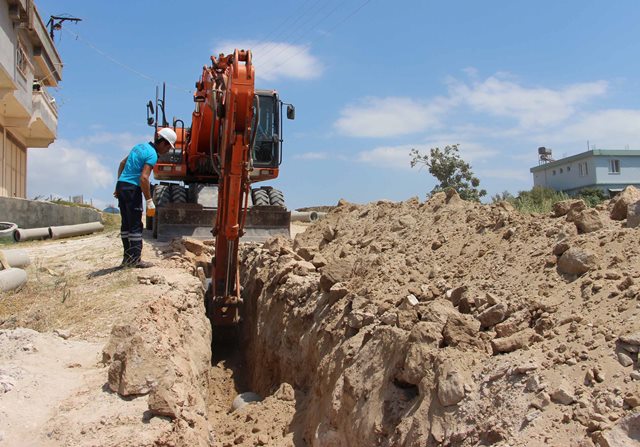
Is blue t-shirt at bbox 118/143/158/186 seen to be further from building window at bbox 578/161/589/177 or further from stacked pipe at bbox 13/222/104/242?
building window at bbox 578/161/589/177

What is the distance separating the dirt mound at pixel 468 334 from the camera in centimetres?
319

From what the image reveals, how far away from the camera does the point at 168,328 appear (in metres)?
5.13

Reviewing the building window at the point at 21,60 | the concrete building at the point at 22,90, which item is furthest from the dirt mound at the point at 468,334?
the building window at the point at 21,60

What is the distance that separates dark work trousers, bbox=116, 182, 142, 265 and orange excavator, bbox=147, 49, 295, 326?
99 cm

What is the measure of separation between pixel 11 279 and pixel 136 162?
2005mm

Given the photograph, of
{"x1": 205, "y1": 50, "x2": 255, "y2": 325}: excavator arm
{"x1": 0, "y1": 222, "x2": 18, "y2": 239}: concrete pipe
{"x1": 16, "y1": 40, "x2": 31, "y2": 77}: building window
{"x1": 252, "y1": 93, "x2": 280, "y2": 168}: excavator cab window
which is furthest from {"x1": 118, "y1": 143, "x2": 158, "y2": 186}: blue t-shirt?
{"x1": 16, "y1": 40, "x2": 31, "y2": 77}: building window

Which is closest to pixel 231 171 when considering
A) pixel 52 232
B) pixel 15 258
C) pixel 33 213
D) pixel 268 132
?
pixel 15 258

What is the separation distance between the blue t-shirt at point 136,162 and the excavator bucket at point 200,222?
293cm

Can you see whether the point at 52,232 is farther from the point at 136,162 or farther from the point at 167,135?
the point at 167,135

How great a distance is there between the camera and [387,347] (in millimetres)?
4484

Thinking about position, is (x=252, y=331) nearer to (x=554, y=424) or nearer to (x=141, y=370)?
(x=141, y=370)

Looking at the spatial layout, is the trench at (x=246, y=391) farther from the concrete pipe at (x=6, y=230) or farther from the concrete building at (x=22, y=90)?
the concrete building at (x=22, y=90)

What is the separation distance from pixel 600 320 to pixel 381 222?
14.9ft

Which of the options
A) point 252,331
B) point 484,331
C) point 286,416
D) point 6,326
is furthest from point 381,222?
point 6,326
